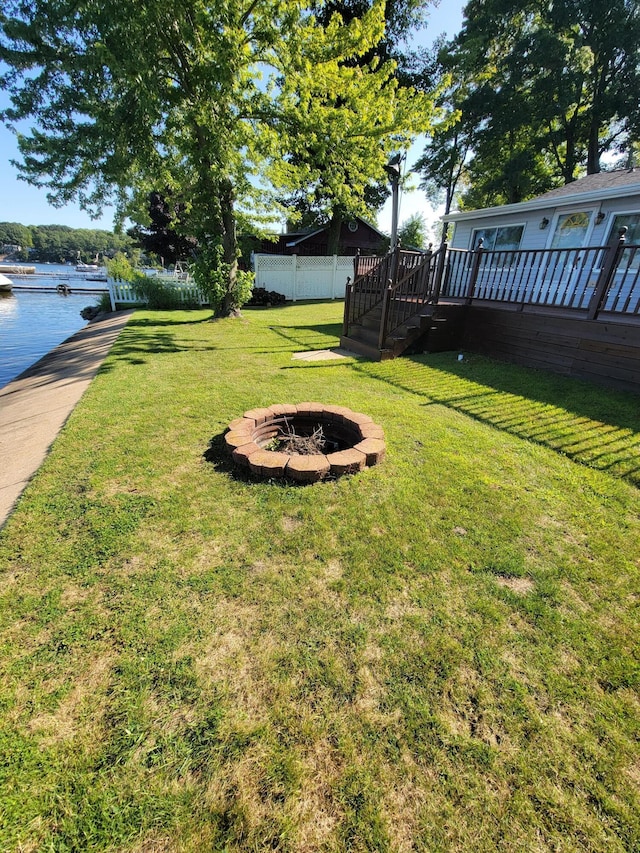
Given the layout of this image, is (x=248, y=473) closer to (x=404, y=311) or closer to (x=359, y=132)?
(x=404, y=311)

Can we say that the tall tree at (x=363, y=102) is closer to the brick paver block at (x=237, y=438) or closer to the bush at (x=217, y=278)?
the bush at (x=217, y=278)

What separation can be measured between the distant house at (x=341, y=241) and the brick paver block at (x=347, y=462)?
21722mm

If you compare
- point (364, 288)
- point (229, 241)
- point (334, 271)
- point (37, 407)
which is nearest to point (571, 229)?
point (364, 288)

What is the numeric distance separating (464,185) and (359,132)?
87.1ft

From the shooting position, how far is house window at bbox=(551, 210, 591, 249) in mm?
9148

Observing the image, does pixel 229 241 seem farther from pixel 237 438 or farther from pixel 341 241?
pixel 341 241

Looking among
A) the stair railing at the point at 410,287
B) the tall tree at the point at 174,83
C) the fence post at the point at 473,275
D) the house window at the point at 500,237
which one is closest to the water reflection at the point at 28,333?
the tall tree at the point at 174,83

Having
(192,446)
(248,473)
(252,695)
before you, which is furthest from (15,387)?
(252,695)

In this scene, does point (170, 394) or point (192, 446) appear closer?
point (192, 446)

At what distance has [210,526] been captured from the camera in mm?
2260

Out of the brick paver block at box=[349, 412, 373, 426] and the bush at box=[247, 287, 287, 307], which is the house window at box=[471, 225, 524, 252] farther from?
the brick paver block at box=[349, 412, 373, 426]

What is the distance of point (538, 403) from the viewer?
436 cm

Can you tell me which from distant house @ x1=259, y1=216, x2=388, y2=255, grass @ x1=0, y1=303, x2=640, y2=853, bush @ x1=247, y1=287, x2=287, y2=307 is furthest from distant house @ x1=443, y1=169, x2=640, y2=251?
distant house @ x1=259, y1=216, x2=388, y2=255

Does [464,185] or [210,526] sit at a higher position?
[464,185]
